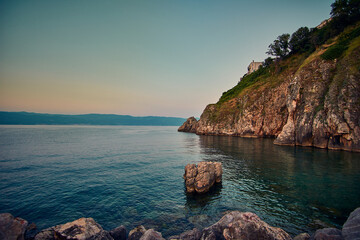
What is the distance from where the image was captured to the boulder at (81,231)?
28.3ft

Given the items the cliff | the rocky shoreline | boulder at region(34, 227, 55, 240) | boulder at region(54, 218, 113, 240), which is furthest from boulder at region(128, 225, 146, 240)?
the cliff

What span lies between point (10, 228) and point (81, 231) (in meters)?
3.87

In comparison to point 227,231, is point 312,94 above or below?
above

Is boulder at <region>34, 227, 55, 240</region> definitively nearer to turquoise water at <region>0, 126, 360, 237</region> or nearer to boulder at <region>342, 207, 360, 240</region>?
turquoise water at <region>0, 126, 360, 237</region>

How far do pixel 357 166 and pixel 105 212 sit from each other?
3777cm

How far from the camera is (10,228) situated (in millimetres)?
8836

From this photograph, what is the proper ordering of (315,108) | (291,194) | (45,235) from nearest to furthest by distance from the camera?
(45,235)
(291,194)
(315,108)

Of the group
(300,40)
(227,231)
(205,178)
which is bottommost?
(205,178)

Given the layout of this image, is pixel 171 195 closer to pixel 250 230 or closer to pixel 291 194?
pixel 250 230

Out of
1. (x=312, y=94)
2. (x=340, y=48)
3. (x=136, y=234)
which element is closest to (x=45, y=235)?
(x=136, y=234)

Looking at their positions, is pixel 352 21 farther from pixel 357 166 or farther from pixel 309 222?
pixel 309 222

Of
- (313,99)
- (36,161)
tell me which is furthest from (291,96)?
(36,161)

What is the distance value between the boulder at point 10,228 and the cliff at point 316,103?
55414 millimetres

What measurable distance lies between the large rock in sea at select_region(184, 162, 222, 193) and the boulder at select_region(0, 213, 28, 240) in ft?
46.7
